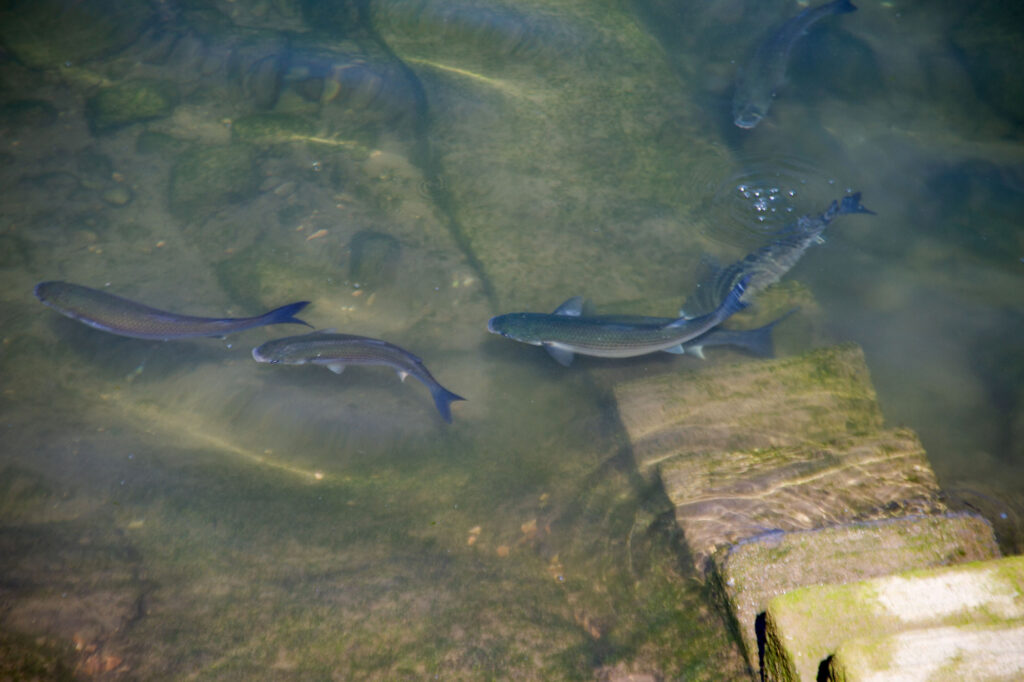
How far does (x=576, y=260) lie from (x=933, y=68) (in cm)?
647

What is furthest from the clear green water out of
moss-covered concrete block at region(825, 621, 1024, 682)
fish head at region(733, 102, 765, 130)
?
moss-covered concrete block at region(825, 621, 1024, 682)

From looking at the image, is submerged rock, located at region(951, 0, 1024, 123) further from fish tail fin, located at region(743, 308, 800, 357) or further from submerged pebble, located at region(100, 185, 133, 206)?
submerged pebble, located at region(100, 185, 133, 206)

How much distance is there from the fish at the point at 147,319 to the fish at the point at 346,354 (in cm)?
31

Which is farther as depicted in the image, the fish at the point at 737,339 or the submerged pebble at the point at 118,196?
the submerged pebble at the point at 118,196

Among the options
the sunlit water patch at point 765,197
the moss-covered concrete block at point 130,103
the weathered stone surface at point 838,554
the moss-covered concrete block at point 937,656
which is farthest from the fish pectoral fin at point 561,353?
the moss-covered concrete block at point 130,103

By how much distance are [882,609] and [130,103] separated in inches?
385

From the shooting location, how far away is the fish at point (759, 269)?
17.0 feet

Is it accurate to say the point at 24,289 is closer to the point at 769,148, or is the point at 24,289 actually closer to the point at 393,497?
the point at 393,497

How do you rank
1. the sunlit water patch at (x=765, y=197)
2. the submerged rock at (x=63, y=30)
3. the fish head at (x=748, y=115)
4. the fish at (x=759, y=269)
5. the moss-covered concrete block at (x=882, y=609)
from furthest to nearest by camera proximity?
the submerged rock at (x=63, y=30) < the fish head at (x=748, y=115) < the sunlit water patch at (x=765, y=197) < the fish at (x=759, y=269) < the moss-covered concrete block at (x=882, y=609)

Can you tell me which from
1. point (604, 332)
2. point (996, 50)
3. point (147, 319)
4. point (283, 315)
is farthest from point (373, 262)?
point (996, 50)

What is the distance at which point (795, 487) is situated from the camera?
3.44 m

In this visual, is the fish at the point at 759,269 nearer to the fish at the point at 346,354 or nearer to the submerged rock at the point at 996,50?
the fish at the point at 346,354

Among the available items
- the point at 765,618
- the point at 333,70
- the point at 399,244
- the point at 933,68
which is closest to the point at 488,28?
the point at 333,70

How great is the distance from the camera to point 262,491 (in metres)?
4.15
